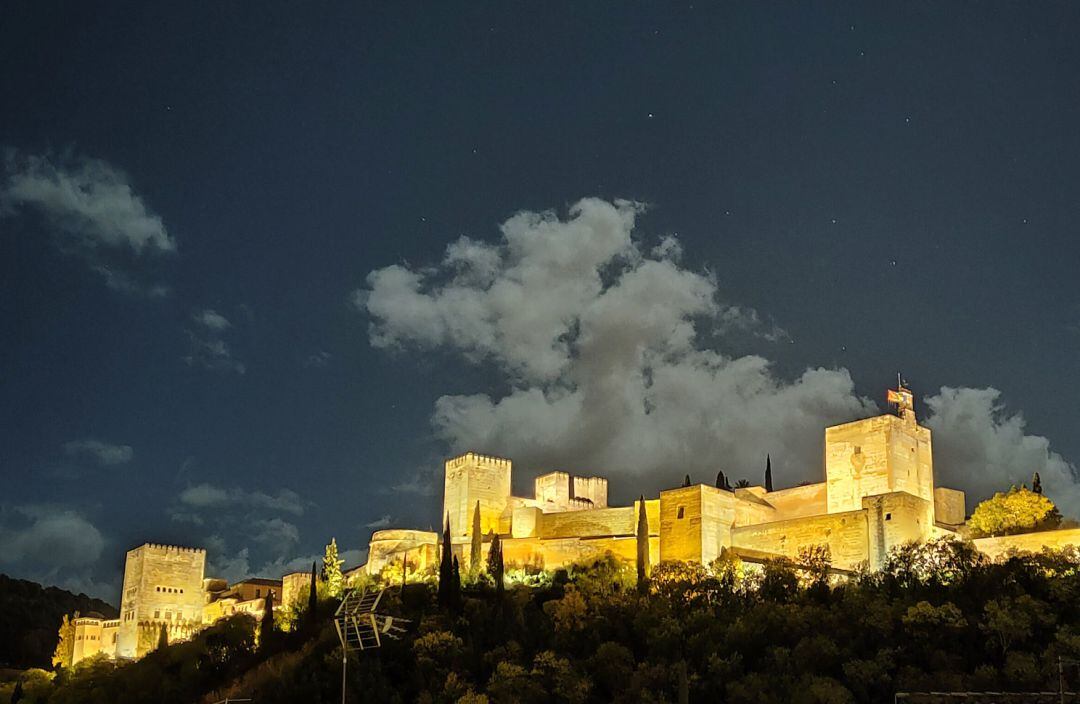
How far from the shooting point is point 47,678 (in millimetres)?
58281

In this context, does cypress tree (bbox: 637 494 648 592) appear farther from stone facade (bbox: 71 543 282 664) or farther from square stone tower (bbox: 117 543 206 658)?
square stone tower (bbox: 117 543 206 658)

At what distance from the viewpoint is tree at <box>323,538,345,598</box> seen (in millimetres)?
52938

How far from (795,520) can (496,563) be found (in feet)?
35.4

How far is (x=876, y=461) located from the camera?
4672cm

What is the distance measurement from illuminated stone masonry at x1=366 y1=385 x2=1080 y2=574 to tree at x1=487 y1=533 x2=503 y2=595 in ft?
7.40

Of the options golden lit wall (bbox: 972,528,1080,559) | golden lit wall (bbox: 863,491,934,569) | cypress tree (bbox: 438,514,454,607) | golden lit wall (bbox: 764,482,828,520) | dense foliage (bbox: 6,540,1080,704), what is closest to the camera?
dense foliage (bbox: 6,540,1080,704)

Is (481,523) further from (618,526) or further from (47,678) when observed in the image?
(47,678)

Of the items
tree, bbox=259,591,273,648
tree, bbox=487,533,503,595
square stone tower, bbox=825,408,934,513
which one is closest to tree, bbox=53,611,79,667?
tree, bbox=259,591,273,648

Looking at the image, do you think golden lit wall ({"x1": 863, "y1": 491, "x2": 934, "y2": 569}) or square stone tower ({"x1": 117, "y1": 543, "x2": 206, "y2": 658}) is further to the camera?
square stone tower ({"x1": 117, "y1": 543, "x2": 206, "y2": 658})

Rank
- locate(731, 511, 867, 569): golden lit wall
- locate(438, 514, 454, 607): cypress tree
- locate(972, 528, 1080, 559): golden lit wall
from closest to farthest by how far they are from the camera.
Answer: locate(972, 528, 1080, 559): golden lit wall → locate(731, 511, 867, 569): golden lit wall → locate(438, 514, 454, 607): cypress tree

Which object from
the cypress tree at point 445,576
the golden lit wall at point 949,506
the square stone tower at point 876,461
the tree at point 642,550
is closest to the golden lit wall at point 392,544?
the cypress tree at point 445,576

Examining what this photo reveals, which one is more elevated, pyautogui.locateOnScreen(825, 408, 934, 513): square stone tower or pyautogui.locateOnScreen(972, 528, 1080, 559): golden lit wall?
pyautogui.locateOnScreen(825, 408, 934, 513): square stone tower

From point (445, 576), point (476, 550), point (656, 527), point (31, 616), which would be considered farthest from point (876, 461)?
point (31, 616)

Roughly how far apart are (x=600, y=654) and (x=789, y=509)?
16912mm
